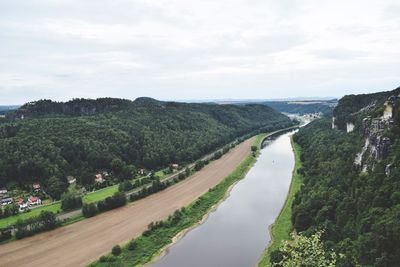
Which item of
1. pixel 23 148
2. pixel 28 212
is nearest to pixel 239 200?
pixel 28 212

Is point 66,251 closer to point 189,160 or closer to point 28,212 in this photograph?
point 28,212

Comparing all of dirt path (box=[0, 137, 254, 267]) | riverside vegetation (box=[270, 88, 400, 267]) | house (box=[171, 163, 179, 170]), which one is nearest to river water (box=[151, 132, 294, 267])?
riverside vegetation (box=[270, 88, 400, 267])

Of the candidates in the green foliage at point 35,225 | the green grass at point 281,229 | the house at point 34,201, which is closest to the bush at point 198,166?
the green grass at point 281,229

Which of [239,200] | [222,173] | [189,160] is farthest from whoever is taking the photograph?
[189,160]

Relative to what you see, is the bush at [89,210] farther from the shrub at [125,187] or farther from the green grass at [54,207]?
the shrub at [125,187]

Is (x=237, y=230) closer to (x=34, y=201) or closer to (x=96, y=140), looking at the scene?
(x=34, y=201)

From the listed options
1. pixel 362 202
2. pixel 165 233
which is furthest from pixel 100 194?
pixel 362 202

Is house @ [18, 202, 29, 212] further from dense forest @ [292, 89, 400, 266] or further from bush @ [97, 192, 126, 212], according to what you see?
dense forest @ [292, 89, 400, 266]
